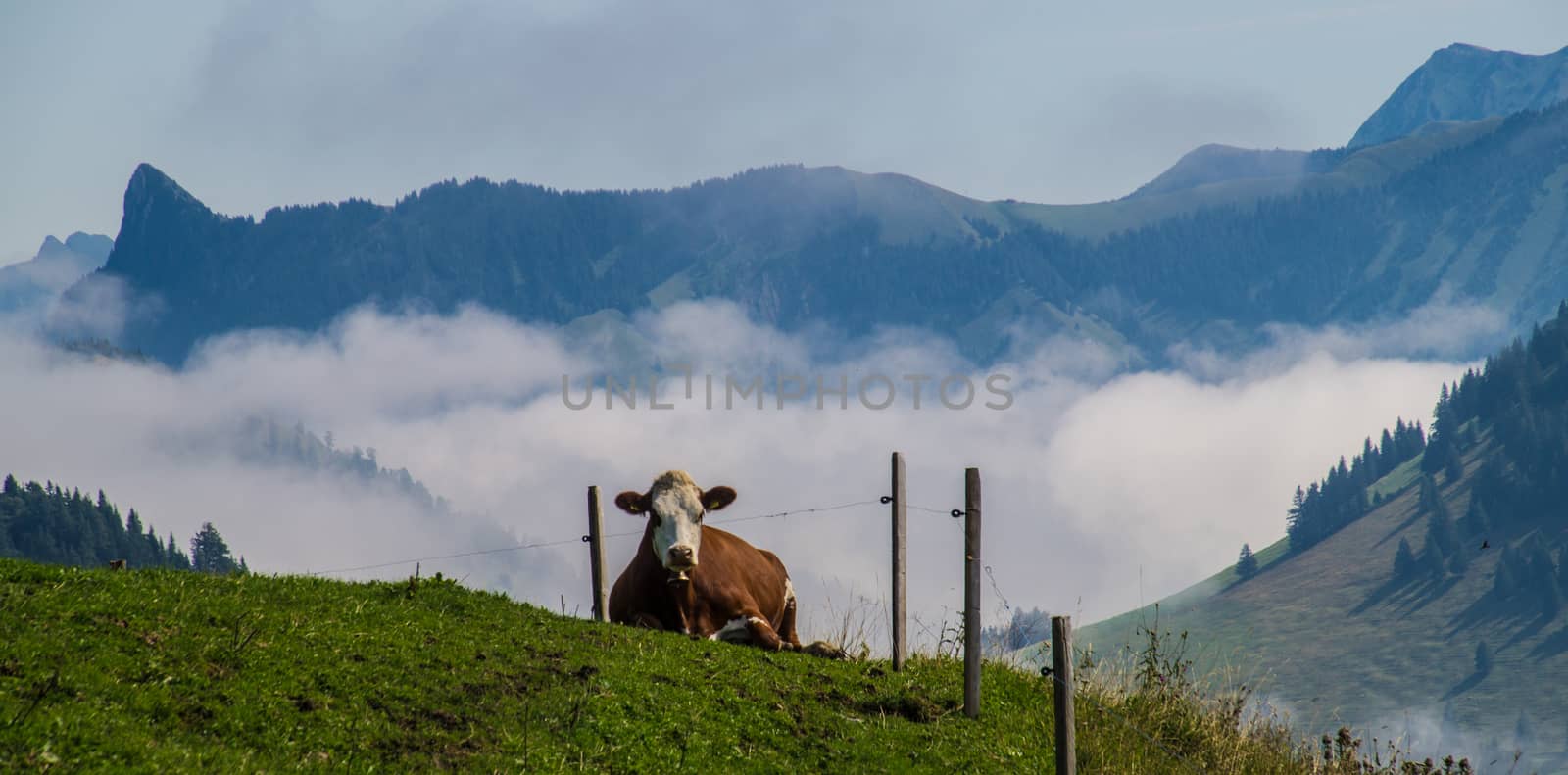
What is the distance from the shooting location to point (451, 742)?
1473 cm

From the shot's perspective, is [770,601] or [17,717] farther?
[770,601]

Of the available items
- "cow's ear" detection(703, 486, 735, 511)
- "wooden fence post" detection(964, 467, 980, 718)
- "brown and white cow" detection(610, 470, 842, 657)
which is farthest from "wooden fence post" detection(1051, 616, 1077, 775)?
"cow's ear" detection(703, 486, 735, 511)

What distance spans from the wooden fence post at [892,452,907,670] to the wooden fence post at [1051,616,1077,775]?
5.89 meters

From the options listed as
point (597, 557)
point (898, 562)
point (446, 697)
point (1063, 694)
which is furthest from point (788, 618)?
point (446, 697)

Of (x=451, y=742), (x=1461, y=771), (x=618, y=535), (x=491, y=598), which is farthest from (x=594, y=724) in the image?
(x=1461, y=771)

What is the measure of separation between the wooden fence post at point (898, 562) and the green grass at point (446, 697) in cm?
45

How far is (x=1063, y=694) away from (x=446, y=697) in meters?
7.17

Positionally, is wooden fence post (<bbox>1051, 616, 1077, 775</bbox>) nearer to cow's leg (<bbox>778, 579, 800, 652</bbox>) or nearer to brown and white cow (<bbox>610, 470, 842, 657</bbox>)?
brown and white cow (<bbox>610, 470, 842, 657</bbox>)

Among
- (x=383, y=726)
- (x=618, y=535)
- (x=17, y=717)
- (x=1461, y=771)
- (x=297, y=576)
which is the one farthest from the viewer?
(x=618, y=535)

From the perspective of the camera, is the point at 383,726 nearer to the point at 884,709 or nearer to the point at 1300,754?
the point at 884,709

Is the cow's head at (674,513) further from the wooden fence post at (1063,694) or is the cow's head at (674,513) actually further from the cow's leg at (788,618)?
the wooden fence post at (1063,694)

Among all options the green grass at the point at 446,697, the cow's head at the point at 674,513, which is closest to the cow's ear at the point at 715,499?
the cow's head at the point at 674,513

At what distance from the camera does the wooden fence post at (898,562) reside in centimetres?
2191

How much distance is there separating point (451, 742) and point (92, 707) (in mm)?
3577
